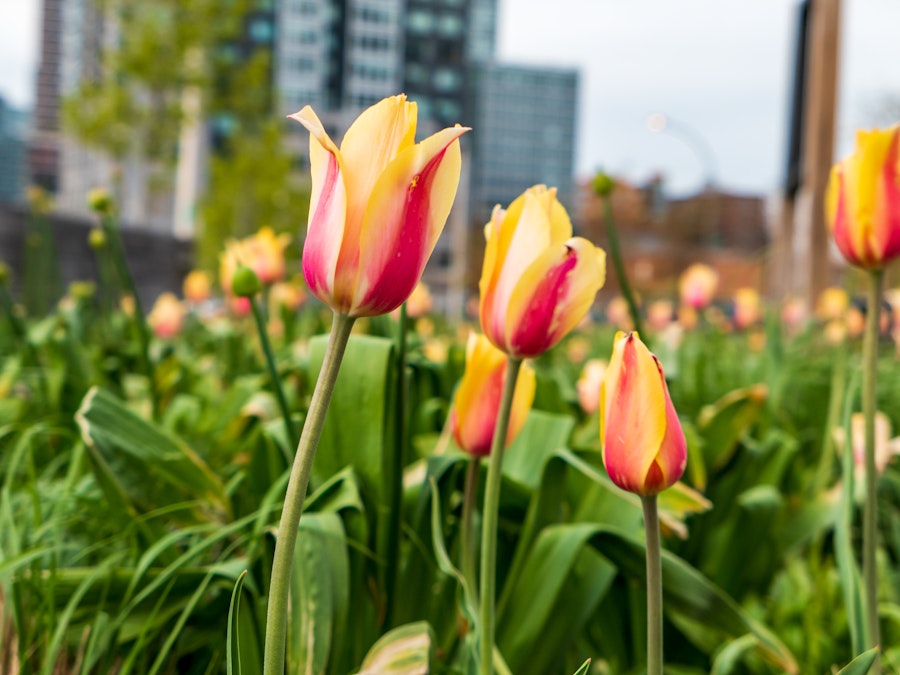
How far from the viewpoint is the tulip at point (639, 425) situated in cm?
53

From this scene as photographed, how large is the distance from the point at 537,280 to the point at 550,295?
0.05 ft

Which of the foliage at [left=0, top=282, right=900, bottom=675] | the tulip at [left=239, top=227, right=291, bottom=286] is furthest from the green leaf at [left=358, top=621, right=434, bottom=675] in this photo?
the tulip at [left=239, top=227, right=291, bottom=286]

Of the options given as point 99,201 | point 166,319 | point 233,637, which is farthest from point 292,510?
point 166,319

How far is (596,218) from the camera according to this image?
21.1 meters

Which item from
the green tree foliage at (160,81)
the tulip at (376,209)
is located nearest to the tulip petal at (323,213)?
the tulip at (376,209)

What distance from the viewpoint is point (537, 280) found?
636mm

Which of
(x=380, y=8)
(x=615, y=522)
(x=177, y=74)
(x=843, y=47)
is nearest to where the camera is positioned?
(x=615, y=522)

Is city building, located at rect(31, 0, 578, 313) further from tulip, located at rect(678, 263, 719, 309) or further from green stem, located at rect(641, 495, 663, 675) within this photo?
green stem, located at rect(641, 495, 663, 675)

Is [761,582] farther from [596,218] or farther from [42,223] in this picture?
[596,218]

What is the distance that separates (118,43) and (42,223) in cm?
1743

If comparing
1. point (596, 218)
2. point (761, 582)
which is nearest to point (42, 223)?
point (761, 582)

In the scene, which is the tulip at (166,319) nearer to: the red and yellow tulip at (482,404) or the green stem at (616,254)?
the green stem at (616,254)

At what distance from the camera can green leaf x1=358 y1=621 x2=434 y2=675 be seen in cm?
72

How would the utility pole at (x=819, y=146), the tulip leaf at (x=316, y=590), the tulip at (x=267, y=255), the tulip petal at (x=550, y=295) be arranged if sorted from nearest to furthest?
the tulip petal at (x=550, y=295) → the tulip leaf at (x=316, y=590) → the tulip at (x=267, y=255) → the utility pole at (x=819, y=146)
